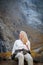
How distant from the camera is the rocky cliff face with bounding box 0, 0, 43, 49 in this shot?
7.92 meters

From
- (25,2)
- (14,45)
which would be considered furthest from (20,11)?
(14,45)

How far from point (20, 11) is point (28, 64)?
6.05ft

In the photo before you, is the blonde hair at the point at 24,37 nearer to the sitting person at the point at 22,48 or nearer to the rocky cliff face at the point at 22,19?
the sitting person at the point at 22,48

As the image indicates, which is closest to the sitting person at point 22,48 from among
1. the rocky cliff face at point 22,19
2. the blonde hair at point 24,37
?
the blonde hair at point 24,37

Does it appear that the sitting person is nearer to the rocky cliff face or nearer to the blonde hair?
the blonde hair

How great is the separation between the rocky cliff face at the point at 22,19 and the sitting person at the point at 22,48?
135 mm

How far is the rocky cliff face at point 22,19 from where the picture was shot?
7.92 meters

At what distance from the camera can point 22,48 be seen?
7.83 metres

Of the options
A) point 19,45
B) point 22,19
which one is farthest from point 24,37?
point 22,19

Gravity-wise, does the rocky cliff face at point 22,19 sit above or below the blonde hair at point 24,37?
above

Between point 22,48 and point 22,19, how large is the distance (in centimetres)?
100

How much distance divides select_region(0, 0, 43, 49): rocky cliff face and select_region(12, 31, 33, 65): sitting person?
135 millimetres

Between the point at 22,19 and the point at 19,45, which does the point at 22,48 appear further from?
the point at 22,19

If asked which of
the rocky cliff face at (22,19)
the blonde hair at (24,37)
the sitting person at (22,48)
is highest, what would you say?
the rocky cliff face at (22,19)
